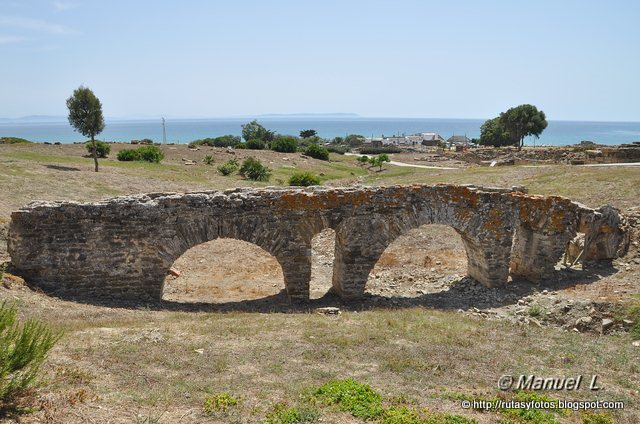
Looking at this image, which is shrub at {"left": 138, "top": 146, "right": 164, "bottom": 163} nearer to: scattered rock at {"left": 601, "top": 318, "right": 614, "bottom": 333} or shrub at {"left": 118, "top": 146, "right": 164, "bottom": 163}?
shrub at {"left": 118, "top": 146, "right": 164, "bottom": 163}

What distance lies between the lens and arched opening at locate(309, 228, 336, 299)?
15.3 metres

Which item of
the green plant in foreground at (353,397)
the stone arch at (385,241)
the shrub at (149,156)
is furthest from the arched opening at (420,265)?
the shrub at (149,156)

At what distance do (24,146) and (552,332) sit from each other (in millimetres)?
41041

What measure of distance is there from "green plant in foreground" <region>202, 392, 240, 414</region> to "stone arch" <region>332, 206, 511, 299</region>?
7436 mm

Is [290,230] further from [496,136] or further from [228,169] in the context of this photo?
Result: [496,136]

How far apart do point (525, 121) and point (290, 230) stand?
54.7 metres

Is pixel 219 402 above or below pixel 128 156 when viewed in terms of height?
below

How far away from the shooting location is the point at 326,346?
895 centimetres

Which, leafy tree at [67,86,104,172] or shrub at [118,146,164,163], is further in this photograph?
shrub at [118,146,164,163]

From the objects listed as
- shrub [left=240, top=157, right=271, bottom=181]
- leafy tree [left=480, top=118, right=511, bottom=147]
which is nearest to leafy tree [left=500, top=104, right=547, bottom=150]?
leafy tree [left=480, top=118, right=511, bottom=147]

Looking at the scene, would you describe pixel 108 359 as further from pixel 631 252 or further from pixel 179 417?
pixel 631 252

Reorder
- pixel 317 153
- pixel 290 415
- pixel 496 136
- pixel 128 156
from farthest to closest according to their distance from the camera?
pixel 496 136 < pixel 317 153 < pixel 128 156 < pixel 290 415

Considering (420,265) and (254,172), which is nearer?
(420,265)

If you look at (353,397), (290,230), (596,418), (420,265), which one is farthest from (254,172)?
(596,418)
